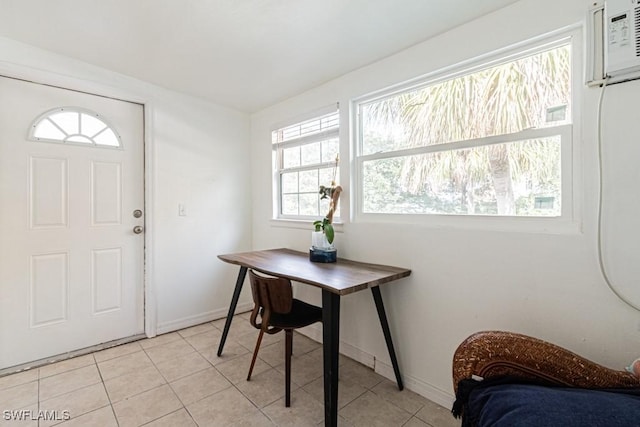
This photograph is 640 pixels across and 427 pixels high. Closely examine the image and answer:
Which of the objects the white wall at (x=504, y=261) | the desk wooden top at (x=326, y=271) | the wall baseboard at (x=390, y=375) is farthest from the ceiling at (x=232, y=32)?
the wall baseboard at (x=390, y=375)

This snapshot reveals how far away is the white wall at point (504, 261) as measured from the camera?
1207 millimetres

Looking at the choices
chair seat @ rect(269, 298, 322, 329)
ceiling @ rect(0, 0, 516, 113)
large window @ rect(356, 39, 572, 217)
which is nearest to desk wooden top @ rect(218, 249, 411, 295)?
chair seat @ rect(269, 298, 322, 329)

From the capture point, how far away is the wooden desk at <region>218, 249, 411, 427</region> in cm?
147

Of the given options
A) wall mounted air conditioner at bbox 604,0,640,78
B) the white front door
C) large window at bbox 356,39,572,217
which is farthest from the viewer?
the white front door

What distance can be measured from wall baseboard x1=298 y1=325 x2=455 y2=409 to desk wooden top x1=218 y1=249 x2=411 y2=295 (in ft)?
2.23

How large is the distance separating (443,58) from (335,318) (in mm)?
1622

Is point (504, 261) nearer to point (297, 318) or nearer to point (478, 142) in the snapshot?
point (478, 142)

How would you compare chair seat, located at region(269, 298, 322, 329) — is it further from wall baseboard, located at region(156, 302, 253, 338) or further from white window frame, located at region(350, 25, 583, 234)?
wall baseboard, located at region(156, 302, 253, 338)

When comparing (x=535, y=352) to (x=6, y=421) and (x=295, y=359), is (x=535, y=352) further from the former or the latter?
(x=6, y=421)

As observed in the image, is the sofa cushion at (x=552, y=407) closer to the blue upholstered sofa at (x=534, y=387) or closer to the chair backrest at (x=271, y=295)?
the blue upholstered sofa at (x=534, y=387)

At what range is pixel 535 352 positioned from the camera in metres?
1.13

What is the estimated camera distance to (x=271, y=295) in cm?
171

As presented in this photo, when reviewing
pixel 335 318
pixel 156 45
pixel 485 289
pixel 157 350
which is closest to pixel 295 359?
pixel 335 318

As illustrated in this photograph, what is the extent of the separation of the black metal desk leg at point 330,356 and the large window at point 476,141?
848 millimetres
